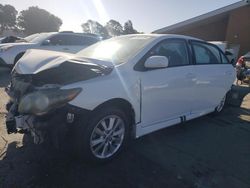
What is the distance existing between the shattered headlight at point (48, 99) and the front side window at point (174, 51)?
1.54 m

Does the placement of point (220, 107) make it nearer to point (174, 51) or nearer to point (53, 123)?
point (174, 51)

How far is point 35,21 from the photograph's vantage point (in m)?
53.9

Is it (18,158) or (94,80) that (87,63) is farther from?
(18,158)

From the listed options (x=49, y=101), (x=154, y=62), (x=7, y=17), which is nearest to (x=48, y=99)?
(x=49, y=101)

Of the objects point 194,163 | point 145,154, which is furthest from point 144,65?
point 194,163

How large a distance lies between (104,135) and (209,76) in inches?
101

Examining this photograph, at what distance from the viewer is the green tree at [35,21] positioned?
5388 centimetres

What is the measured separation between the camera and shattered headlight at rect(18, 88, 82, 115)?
9.50 ft

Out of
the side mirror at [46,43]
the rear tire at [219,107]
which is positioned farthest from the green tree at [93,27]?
the rear tire at [219,107]

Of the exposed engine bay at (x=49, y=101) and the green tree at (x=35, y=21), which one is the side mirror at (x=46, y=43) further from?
the green tree at (x=35, y=21)

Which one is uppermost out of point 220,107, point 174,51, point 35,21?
point 35,21

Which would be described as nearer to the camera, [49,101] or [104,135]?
[49,101]

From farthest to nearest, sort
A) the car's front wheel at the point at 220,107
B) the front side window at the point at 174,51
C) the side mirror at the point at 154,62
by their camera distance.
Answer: the car's front wheel at the point at 220,107, the front side window at the point at 174,51, the side mirror at the point at 154,62

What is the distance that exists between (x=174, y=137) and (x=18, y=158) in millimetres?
2501
